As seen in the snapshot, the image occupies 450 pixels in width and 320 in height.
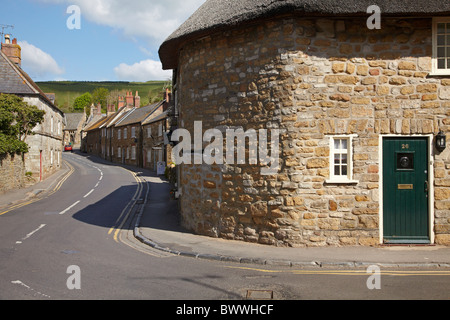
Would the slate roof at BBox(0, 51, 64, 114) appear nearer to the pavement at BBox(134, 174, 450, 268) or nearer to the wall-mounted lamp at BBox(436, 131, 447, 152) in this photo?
the pavement at BBox(134, 174, 450, 268)

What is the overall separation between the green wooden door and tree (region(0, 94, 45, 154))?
21.2 m

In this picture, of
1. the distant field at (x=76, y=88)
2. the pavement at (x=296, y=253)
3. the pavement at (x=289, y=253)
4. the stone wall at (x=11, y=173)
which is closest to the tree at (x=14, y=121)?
the stone wall at (x=11, y=173)

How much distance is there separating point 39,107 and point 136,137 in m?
18.3

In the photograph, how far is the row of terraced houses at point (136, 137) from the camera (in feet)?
131

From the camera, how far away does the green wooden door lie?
9438 mm

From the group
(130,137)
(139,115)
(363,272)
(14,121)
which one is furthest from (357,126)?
(139,115)

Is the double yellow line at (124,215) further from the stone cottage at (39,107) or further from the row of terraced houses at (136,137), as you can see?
the row of terraced houses at (136,137)

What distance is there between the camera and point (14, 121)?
26047 mm

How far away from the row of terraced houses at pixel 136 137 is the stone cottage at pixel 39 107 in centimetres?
952

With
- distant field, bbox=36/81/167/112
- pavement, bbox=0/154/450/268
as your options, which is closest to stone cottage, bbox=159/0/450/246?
pavement, bbox=0/154/450/268

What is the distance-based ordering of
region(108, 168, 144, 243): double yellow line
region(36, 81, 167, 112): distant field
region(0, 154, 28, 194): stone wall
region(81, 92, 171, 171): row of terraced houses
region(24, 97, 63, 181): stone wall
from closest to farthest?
region(108, 168, 144, 243): double yellow line → region(0, 154, 28, 194): stone wall → region(24, 97, 63, 181): stone wall → region(81, 92, 171, 171): row of terraced houses → region(36, 81, 167, 112): distant field

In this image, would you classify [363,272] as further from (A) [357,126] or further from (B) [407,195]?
(A) [357,126]
